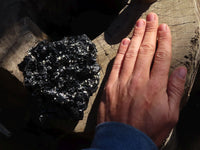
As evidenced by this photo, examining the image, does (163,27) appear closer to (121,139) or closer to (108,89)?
(108,89)

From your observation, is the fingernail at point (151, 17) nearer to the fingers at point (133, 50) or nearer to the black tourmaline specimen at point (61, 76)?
the fingers at point (133, 50)

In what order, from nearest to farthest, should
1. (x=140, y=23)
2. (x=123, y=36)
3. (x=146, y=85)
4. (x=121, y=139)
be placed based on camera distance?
(x=121, y=139), (x=146, y=85), (x=140, y=23), (x=123, y=36)

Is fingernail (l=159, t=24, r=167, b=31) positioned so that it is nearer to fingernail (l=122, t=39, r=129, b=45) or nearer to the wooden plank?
the wooden plank

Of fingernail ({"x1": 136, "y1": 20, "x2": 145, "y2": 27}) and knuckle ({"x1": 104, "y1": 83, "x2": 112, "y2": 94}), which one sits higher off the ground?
fingernail ({"x1": 136, "y1": 20, "x2": 145, "y2": 27})

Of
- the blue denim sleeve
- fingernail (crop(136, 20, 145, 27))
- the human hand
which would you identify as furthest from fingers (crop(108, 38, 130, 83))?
the blue denim sleeve

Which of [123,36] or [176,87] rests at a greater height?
[123,36]

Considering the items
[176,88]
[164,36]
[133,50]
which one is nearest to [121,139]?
[176,88]

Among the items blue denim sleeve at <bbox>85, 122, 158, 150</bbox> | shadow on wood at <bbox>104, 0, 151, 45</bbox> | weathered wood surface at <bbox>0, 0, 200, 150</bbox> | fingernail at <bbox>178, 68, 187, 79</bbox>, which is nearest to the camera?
blue denim sleeve at <bbox>85, 122, 158, 150</bbox>

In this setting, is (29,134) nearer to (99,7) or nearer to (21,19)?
(21,19)
